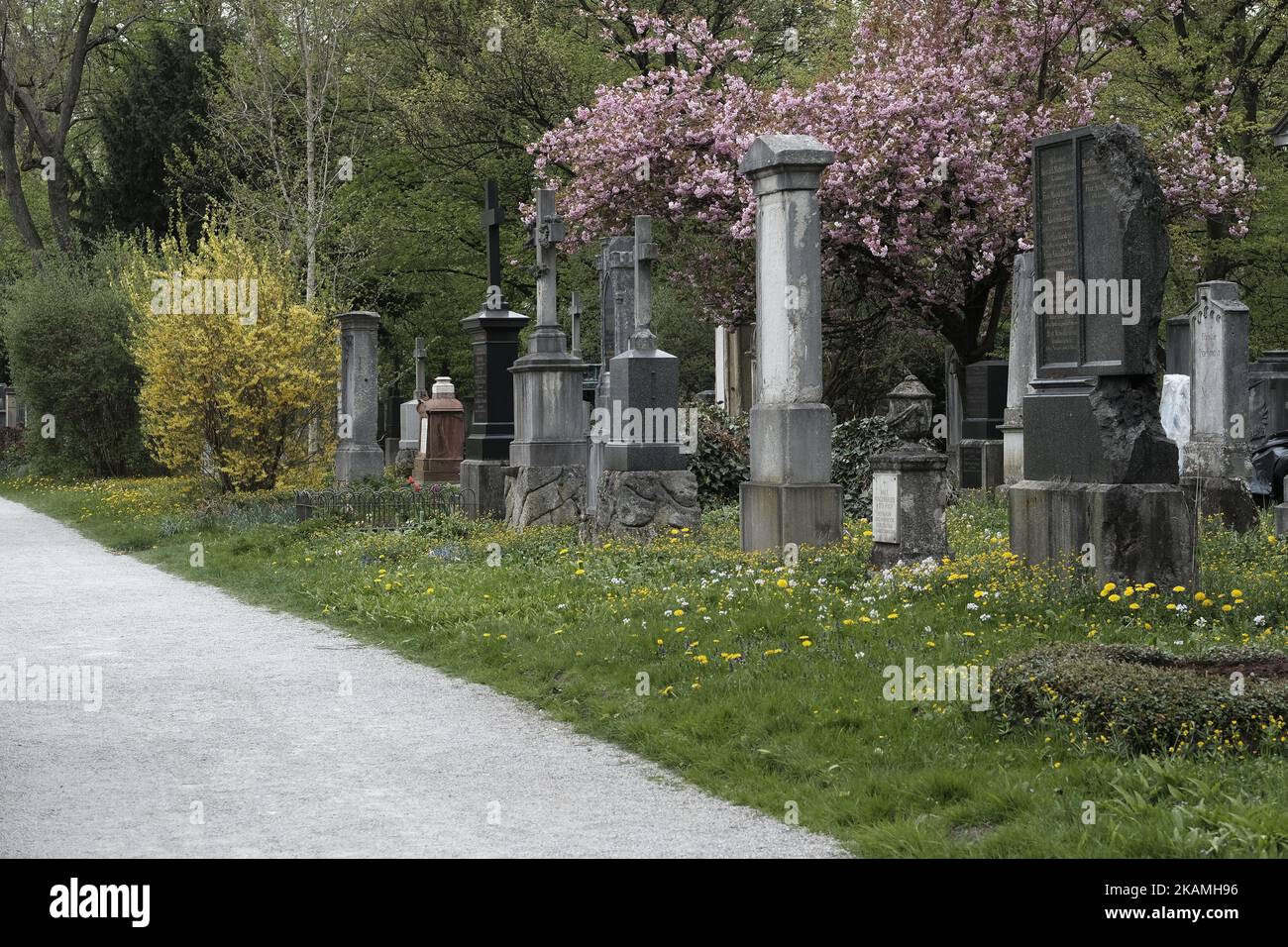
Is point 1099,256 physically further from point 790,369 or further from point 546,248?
point 546,248

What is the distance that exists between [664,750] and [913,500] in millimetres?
4961

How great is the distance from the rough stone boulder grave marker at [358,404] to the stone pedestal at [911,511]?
12866 millimetres

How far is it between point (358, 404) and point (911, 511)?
43.7ft

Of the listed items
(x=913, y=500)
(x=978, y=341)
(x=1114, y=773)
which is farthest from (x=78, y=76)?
(x=1114, y=773)

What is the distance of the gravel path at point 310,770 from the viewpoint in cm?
567

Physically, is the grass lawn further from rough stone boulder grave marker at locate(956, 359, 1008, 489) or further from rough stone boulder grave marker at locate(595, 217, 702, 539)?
rough stone boulder grave marker at locate(956, 359, 1008, 489)

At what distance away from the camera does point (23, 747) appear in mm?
7430

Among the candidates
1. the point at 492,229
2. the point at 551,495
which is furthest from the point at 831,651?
the point at 492,229

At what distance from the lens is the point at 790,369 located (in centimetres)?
1295

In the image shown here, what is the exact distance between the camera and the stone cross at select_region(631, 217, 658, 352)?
14773mm

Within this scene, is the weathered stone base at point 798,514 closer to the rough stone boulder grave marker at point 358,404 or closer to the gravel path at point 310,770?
the gravel path at point 310,770

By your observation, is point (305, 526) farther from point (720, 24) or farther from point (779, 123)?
point (720, 24)

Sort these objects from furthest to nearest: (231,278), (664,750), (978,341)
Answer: (978,341), (231,278), (664,750)

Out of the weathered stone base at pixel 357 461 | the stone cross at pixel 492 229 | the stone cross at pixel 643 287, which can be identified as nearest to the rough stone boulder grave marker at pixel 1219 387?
the stone cross at pixel 643 287
